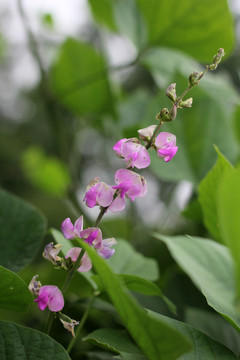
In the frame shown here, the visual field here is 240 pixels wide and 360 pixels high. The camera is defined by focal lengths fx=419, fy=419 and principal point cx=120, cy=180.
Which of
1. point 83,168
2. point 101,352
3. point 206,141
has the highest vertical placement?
point 206,141

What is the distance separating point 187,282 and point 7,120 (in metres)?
2.15

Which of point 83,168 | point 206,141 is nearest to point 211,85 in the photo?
point 206,141

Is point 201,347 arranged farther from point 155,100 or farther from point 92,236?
point 155,100

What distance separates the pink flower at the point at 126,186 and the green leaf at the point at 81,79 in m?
0.48

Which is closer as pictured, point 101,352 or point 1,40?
point 101,352

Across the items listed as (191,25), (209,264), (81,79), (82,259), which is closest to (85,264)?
(82,259)

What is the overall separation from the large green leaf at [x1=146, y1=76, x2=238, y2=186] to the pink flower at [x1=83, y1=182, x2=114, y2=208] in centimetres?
27

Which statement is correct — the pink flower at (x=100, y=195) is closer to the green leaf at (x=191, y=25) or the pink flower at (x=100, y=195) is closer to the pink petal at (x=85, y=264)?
the pink petal at (x=85, y=264)

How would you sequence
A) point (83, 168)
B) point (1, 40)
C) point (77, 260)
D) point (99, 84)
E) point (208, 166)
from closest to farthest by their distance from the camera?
1. point (77, 260)
2. point (208, 166)
3. point (99, 84)
4. point (1, 40)
5. point (83, 168)

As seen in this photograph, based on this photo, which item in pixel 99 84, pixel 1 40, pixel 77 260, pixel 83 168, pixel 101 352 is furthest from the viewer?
pixel 83 168

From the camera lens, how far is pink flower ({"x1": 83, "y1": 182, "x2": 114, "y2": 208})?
22cm

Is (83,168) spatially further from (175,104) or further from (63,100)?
(175,104)

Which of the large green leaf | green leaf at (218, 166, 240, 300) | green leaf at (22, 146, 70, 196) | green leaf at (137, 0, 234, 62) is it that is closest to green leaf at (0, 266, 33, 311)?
green leaf at (218, 166, 240, 300)

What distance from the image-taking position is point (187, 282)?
0.44 m
